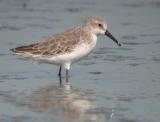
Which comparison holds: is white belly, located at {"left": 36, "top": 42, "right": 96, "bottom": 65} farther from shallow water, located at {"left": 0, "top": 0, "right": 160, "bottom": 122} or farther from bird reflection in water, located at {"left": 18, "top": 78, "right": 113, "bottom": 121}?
bird reflection in water, located at {"left": 18, "top": 78, "right": 113, "bottom": 121}

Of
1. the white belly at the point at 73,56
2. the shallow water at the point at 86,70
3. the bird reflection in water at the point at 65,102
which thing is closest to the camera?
the bird reflection in water at the point at 65,102

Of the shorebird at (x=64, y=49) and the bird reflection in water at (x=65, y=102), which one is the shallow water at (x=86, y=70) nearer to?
the bird reflection in water at (x=65, y=102)

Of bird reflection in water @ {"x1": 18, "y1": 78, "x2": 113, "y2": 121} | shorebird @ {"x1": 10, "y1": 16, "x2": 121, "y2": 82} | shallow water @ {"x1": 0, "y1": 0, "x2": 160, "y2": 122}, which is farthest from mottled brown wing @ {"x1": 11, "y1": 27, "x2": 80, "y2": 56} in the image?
bird reflection in water @ {"x1": 18, "y1": 78, "x2": 113, "y2": 121}

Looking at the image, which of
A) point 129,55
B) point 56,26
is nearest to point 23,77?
point 129,55

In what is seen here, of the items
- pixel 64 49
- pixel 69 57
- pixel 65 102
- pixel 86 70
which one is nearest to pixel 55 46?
pixel 64 49

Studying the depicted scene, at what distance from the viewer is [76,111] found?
11.1m

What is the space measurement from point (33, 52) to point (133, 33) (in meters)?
4.77

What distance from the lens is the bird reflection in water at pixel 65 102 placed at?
10898mm

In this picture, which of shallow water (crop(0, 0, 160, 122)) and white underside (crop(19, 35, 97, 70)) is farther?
white underside (crop(19, 35, 97, 70))

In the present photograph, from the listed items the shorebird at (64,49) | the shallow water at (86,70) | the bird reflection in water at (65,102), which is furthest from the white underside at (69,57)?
the bird reflection in water at (65,102)

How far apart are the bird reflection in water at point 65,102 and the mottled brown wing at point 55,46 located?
3.50 feet

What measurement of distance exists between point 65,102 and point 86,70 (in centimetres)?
300

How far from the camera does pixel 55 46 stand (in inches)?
556

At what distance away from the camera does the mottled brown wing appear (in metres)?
14.0
